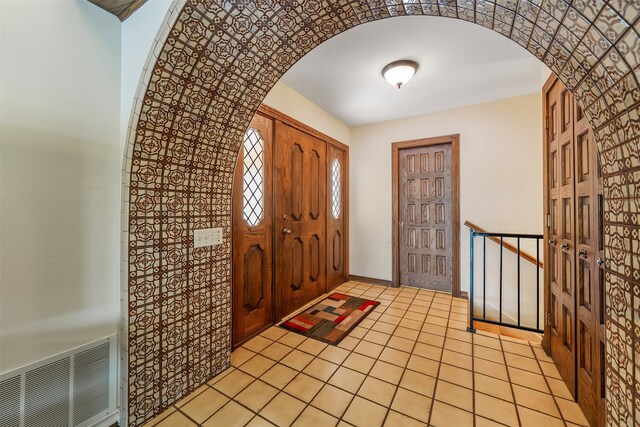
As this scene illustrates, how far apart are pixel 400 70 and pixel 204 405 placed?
9.51 ft

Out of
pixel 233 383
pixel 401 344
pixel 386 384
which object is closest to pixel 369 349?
pixel 401 344

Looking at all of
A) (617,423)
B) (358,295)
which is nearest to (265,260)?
(358,295)

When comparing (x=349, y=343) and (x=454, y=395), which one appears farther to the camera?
(x=349, y=343)

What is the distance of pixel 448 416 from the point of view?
1354 mm

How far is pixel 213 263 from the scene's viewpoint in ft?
5.63

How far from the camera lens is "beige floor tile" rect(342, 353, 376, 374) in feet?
5.78

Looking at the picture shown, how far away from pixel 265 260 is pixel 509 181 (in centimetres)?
303

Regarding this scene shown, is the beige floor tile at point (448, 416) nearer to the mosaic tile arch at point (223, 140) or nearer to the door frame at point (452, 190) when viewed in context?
the mosaic tile arch at point (223, 140)

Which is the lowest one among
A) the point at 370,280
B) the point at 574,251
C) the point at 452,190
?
the point at 370,280

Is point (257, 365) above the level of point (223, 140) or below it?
below

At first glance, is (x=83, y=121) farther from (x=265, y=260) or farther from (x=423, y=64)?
(x=423, y=64)

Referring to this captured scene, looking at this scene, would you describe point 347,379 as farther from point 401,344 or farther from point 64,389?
point 64,389

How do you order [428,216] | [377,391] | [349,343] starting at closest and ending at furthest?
1. [377,391]
2. [349,343]
3. [428,216]

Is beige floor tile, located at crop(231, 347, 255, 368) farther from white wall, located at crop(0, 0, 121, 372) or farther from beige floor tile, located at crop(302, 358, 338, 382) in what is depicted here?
white wall, located at crop(0, 0, 121, 372)
